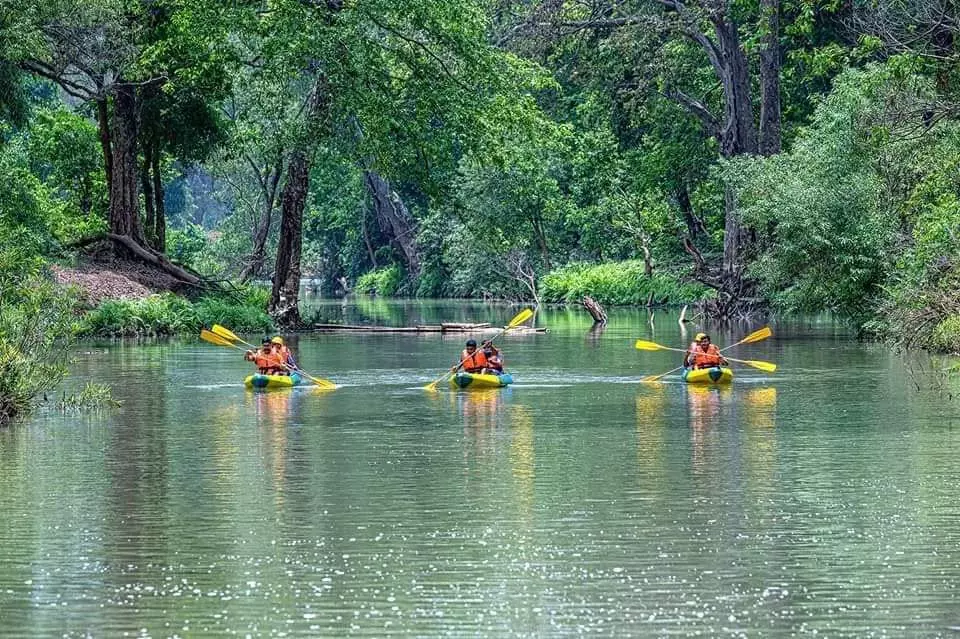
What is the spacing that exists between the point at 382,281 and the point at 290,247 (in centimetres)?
→ 5116

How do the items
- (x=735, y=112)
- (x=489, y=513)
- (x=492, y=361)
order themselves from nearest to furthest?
(x=489, y=513), (x=492, y=361), (x=735, y=112)

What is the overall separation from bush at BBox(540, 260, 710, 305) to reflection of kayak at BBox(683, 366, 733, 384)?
33.7 meters

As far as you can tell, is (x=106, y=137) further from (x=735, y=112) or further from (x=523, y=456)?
(x=523, y=456)

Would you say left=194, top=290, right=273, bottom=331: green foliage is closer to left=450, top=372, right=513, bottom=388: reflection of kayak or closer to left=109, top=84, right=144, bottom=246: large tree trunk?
left=109, top=84, right=144, bottom=246: large tree trunk

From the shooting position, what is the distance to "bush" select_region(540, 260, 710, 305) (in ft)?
226

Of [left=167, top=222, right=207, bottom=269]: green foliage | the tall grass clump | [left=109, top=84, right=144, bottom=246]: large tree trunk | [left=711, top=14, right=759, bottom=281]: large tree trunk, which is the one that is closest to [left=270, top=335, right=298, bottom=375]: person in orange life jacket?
the tall grass clump

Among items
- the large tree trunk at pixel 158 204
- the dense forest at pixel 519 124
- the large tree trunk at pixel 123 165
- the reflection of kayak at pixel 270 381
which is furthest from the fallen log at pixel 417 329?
the reflection of kayak at pixel 270 381

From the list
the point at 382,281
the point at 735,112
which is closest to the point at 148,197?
the point at 735,112

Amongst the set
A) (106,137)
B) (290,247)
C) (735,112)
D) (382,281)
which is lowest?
(290,247)

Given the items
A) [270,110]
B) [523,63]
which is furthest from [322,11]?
[523,63]

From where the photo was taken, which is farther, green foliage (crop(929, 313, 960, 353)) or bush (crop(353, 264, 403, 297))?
bush (crop(353, 264, 403, 297))

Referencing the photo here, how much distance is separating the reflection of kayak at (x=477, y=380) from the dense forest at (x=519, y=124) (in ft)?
25.8

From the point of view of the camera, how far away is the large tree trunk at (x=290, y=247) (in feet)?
162

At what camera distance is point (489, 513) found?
1560cm
